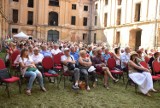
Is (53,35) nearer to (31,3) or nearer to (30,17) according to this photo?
(30,17)

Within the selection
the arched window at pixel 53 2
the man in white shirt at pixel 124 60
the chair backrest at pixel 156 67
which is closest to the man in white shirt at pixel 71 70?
the man in white shirt at pixel 124 60

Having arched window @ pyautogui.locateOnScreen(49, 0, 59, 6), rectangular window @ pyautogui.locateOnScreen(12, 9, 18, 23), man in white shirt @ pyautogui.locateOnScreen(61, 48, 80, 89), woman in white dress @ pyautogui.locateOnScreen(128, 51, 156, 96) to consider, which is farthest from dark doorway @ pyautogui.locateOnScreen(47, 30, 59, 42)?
woman in white dress @ pyautogui.locateOnScreen(128, 51, 156, 96)

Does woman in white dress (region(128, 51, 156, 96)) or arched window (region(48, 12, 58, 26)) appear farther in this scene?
arched window (region(48, 12, 58, 26))

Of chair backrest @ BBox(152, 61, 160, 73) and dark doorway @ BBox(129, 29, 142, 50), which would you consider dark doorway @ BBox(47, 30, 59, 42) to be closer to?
dark doorway @ BBox(129, 29, 142, 50)

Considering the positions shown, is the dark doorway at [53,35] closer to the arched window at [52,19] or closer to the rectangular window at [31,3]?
the arched window at [52,19]

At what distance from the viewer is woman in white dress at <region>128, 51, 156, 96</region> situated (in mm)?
7145

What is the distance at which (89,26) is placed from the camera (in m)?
41.0

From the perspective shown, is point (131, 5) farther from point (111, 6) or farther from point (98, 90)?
point (98, 90)

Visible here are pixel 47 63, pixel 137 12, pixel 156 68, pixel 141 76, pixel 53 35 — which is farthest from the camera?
pixel 53 35

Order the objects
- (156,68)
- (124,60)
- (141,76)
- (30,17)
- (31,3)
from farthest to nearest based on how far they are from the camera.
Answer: (30,17) < (31,3) < (124,60) < (156,68) < (141,76)

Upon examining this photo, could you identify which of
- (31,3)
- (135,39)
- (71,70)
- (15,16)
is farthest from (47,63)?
(31,3)

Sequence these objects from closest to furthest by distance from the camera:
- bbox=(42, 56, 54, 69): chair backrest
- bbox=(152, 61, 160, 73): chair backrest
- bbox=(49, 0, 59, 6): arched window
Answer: bbox=(42, 56, 54, 69): chair backrest → bbox=(152, 61, 160, 73): chair backrest → bbox=(49, 0, 59, 6): arched window

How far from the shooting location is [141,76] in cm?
728

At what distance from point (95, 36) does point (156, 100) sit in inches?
1291
